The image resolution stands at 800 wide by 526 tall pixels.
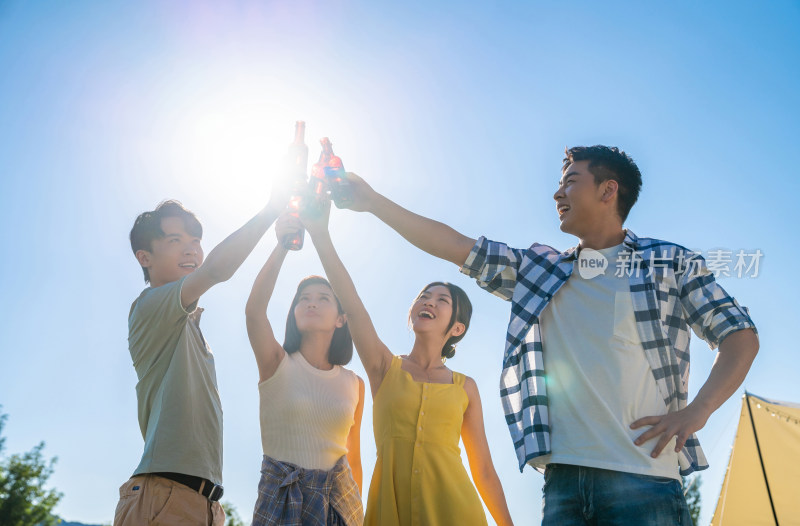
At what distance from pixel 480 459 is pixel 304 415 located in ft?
3.79

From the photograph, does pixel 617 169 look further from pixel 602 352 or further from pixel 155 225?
pixel 155 225

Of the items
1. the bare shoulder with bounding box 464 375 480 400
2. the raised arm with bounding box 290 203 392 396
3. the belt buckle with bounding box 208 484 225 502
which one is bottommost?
Answer: the belt buckle with bounding box 208 484 225 502

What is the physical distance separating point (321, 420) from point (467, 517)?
111cm

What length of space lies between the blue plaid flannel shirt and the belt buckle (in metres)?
1.66

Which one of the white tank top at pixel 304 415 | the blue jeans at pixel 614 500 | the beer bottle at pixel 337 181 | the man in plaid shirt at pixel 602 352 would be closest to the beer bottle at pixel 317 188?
the beer bottle at pixel 337 181

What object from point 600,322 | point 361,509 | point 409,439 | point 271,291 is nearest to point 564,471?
point 600,322

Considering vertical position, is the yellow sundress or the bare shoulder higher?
the bare shoulder

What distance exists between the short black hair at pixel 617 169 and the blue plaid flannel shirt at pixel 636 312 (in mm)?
326

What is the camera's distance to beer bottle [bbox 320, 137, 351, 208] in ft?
10.2

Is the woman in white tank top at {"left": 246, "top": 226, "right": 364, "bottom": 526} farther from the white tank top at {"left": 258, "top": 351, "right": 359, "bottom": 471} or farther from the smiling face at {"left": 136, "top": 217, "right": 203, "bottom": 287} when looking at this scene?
the smiling face at {"left": 136, "top": 217, "right": 203, "bottom": 287}

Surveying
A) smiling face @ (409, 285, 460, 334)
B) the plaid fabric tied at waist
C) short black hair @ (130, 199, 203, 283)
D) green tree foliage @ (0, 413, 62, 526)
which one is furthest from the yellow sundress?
green tree foliage @ (0, 413, 62, 526)

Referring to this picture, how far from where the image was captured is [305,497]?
3584mm

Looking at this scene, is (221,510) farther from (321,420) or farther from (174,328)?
(174,328)

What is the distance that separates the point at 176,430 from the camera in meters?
3.24
